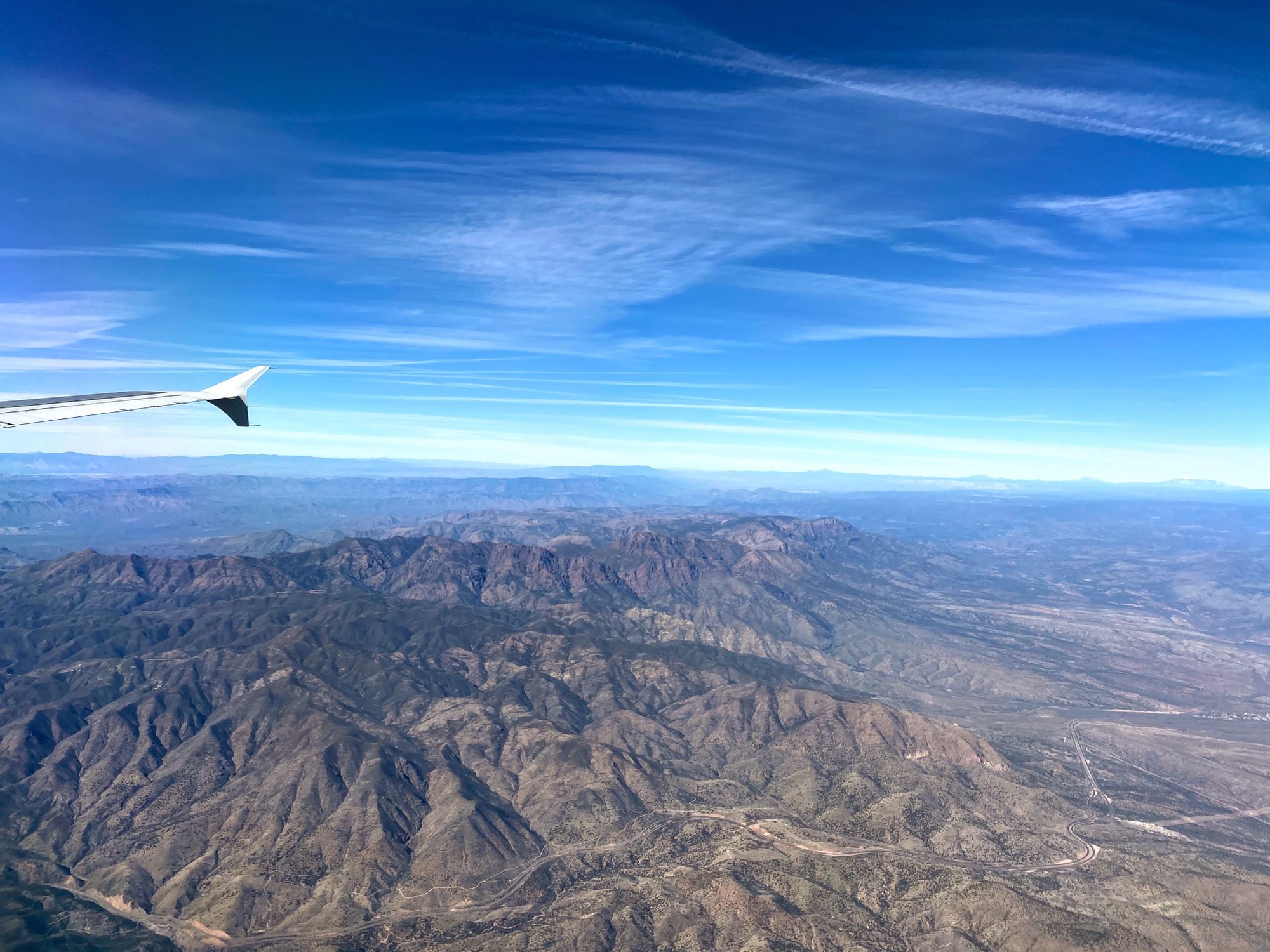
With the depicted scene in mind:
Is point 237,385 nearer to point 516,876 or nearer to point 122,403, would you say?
point 122,403

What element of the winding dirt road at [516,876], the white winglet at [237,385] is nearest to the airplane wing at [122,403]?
the white winglet at [237,385]

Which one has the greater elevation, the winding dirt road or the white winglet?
the white winglet

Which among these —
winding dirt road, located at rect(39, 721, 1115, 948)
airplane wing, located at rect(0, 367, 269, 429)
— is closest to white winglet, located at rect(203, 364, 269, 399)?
airplane wing, located at rect(0, 367, 269, 429)

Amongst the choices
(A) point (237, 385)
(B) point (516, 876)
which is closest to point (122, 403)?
(A) point (237, 385)

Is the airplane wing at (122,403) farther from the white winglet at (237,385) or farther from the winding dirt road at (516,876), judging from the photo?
the winding dirt road at (516,876)

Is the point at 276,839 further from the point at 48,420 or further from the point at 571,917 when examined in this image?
the point at 48,420

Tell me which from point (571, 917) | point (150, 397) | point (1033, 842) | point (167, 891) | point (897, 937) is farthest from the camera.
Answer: point (1033, 842)

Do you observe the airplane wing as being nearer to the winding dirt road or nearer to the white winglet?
the white winglet

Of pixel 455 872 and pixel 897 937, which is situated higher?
pixel 897 937

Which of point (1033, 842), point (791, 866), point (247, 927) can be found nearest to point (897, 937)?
point (791, 866)
